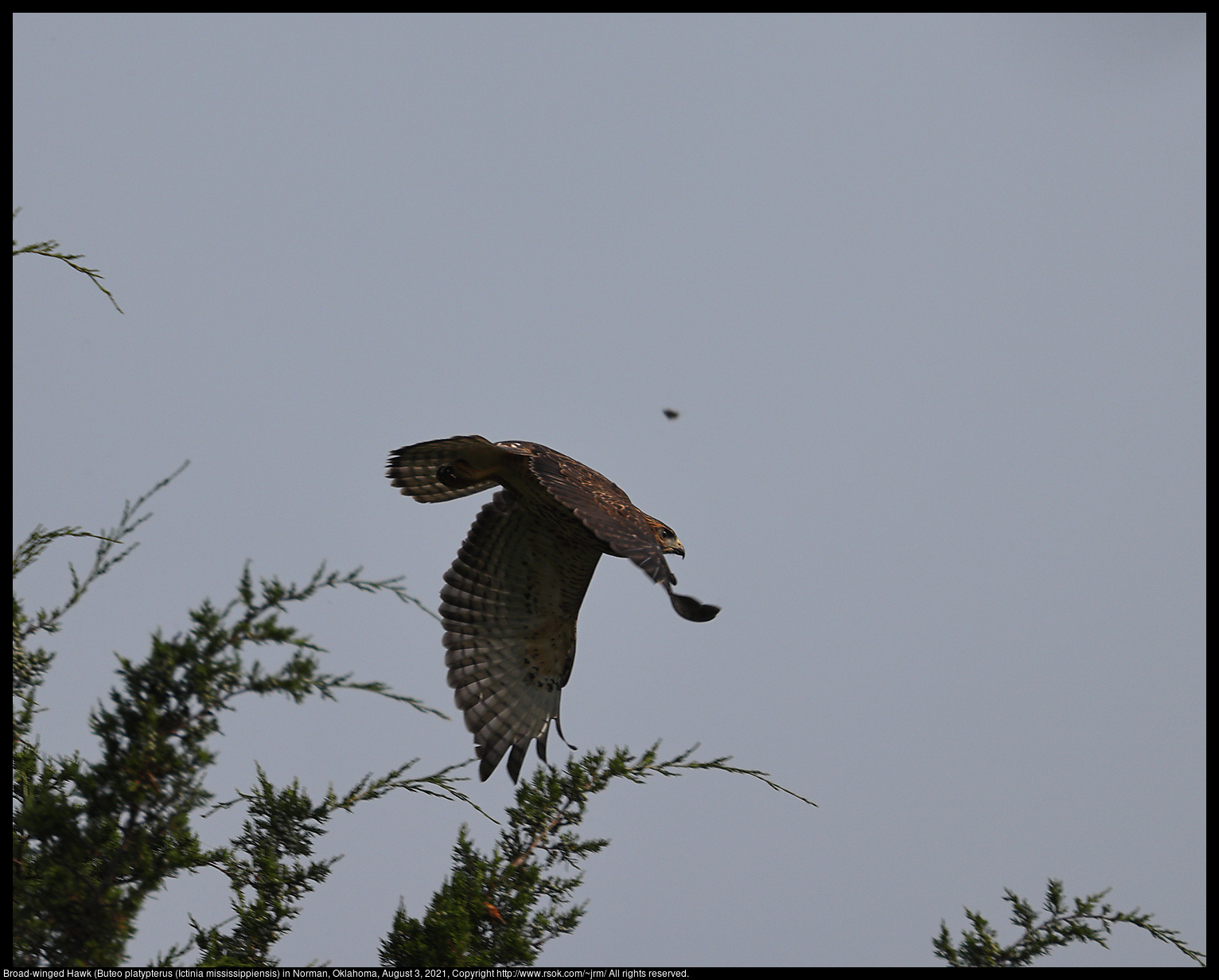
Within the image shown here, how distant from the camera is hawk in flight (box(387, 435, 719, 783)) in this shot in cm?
712

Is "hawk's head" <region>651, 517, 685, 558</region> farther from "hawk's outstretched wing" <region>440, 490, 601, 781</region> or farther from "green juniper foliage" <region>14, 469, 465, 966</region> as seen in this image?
"green juniper foliage" <region>14, 469, 465, 966</region>

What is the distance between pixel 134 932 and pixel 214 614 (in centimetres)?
109

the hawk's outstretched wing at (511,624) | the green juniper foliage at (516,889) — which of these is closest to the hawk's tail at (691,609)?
the green juniper foliage at (516,889)

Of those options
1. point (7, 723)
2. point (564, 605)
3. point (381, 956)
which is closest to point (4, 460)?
point (7, 723)

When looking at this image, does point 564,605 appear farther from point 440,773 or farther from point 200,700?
point 200,700

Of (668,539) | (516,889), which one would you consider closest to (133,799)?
(516,889)

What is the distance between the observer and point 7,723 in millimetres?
3818

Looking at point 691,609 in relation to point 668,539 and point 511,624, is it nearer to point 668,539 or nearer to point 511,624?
point 668,539

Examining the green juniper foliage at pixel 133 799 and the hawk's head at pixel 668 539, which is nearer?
the green juniper foliage at pixel 133 799

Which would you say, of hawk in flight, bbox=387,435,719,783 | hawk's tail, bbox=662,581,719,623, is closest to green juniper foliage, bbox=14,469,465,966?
hawk's tail, bbox=662,581,719,623

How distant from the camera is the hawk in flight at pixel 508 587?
712cm

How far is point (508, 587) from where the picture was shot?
306 inches

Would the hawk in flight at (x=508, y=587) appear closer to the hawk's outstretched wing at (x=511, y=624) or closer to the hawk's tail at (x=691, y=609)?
the hawk's outstretched wing at (x=511, y=624)
